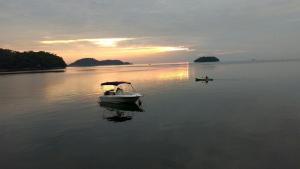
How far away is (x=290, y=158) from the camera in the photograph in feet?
74.3

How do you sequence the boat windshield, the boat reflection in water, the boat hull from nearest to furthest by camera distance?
the boat reflection in water < the boat hull < the boat windshield

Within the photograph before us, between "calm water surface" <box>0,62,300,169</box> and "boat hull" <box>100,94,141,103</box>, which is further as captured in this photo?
"boat hull" <box>100,94,141,103</box>

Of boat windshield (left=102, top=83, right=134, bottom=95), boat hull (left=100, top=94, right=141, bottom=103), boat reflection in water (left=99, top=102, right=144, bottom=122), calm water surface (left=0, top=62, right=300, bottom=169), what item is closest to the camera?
calm water surface (left=0, top=62, right=300, bottom=169)

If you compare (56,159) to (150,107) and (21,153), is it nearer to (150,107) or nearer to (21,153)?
(21,153)

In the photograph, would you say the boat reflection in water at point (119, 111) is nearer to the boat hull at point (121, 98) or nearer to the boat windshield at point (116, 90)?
the boat hull at point (121, 98)

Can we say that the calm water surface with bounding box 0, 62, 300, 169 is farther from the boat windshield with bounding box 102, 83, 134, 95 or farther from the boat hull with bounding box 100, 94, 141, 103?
the boat windshield with bounding box 102, 83, 134, 95

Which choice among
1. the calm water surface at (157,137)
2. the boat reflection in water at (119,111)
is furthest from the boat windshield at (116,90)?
the calm water surface at (157,137)

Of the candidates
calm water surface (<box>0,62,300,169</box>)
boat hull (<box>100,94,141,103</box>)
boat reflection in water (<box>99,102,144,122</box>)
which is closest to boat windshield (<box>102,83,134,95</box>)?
boat hull (<box>100,94,141,103</box>)

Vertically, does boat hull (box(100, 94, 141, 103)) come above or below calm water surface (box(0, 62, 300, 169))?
above

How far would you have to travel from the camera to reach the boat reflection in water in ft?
141

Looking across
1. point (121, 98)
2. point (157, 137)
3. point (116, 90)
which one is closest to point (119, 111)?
point (121, 98)

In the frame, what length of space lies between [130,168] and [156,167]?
6.25 feet

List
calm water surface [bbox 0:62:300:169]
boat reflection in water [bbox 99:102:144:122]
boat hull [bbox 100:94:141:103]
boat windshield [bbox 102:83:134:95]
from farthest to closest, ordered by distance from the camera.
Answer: boat windshield [bbox 102:83:134:95], boat hull [bbox 100:94:141:103], boat reflection in water [bbox 99:102:144:122], calm water surface [bbox 0:62:300:169]

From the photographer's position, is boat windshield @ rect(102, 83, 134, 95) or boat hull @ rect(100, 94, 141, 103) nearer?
boat hull @ rect(100, 94, 141, 103)
